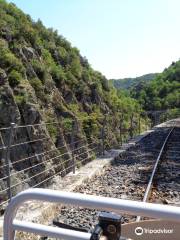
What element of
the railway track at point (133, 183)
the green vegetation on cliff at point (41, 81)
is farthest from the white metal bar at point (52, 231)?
the green vegetation on cliff at point (41, 81)

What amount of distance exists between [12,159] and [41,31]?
3764cm

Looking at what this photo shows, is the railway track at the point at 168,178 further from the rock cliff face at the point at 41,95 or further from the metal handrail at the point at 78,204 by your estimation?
the rock cliff face at the point at 41,95

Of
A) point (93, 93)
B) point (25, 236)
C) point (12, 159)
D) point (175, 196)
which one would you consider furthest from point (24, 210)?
point (93, 93)

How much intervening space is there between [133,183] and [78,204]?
7.74m

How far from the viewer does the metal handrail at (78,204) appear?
1868mm

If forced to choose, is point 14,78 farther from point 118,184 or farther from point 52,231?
point 52,231

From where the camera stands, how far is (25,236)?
530 cm

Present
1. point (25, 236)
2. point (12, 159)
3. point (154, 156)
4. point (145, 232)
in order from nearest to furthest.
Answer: point (145, 232) < point (25, 236) < point (154, 156) < point (12, 159)

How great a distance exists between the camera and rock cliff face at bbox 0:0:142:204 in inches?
1431

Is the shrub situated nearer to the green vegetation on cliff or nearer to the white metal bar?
the green vegetation on cliff

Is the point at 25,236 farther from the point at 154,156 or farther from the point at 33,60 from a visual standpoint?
the point at 33,60

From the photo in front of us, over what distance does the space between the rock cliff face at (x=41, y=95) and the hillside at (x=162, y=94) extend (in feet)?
96.4

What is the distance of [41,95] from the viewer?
158ft

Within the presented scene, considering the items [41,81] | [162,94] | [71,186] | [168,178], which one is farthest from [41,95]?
[162,94]
